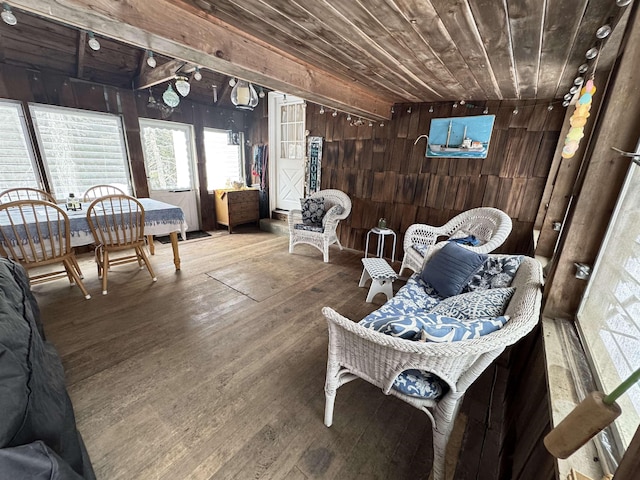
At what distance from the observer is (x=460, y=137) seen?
10.2 ft

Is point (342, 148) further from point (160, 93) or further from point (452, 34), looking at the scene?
point (160, 93)

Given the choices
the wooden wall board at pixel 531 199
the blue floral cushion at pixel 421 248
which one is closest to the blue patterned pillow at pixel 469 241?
the blue floral cushion at pixel 421 248

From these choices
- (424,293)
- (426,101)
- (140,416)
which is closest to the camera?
(140,416)

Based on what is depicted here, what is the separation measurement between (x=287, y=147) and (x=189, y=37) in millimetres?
3638

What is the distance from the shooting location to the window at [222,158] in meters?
5.03

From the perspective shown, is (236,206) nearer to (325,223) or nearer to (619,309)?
(325,223)

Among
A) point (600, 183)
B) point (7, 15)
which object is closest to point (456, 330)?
point (600, 183)

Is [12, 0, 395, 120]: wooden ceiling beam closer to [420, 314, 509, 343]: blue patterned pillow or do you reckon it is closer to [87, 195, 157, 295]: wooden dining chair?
[87, 195, 157, 295]: wooden dining chair

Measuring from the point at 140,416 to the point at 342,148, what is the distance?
3782 mm

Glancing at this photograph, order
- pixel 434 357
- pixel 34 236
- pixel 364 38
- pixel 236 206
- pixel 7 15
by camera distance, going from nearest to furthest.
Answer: pixel 434 357, pixel 7 15, pixel 364 38, pixel 34 236, pixel 236 206

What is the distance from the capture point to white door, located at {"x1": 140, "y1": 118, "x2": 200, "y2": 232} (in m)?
4.29

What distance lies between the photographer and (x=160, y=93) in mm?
Answer: 4148

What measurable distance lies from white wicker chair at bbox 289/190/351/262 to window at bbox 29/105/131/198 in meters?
2.72

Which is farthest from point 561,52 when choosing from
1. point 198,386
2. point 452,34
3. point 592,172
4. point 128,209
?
point 128,209
